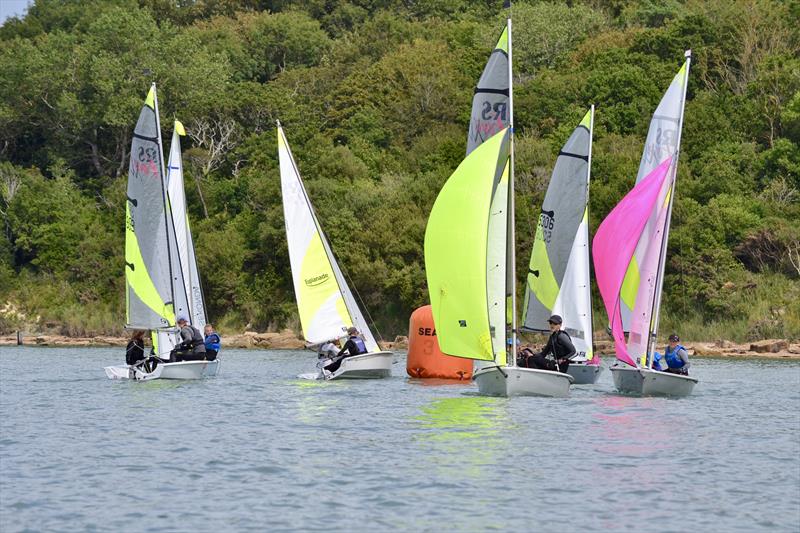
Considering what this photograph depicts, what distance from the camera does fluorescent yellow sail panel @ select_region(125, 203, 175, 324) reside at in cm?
3497

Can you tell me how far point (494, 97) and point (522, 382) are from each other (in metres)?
6.10

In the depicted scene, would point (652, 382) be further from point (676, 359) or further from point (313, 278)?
point (313, 278)

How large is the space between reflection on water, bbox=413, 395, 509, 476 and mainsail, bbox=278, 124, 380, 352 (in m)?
7.10

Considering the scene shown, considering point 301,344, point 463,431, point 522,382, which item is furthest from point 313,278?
point 301,344

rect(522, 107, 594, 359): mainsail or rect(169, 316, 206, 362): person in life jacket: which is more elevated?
rect(522, 107, 594, 359): mainsail

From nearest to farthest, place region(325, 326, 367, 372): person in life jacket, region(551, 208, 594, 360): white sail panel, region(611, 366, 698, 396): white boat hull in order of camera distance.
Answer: region(611, 366, 698, 396): white boat hull, region(325, 326, 367, 372): person in life jacket, region(551, 208, 594, 360): white sail panel

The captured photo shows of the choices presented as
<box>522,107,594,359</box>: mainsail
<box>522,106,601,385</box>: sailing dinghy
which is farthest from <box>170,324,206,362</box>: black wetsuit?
<box>522,107,594,359</box>: mainsail

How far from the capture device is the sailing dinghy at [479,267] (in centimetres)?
2573

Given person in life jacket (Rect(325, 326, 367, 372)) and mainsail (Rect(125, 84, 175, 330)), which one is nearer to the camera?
person in life jacket (Rect(325, 326, 367, 372))

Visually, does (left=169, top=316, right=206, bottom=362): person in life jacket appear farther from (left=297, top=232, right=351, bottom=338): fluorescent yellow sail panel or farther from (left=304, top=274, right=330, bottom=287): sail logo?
(left=304, top=274, right=330, bottom=287): sail logo

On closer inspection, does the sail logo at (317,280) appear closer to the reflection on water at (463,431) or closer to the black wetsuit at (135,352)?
the black wetsuit at (135,352)

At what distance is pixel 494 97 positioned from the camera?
1129 inches

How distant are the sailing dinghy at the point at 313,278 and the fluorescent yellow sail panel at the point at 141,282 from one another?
130 inches

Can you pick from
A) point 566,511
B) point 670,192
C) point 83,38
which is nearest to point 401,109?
point 83,38
